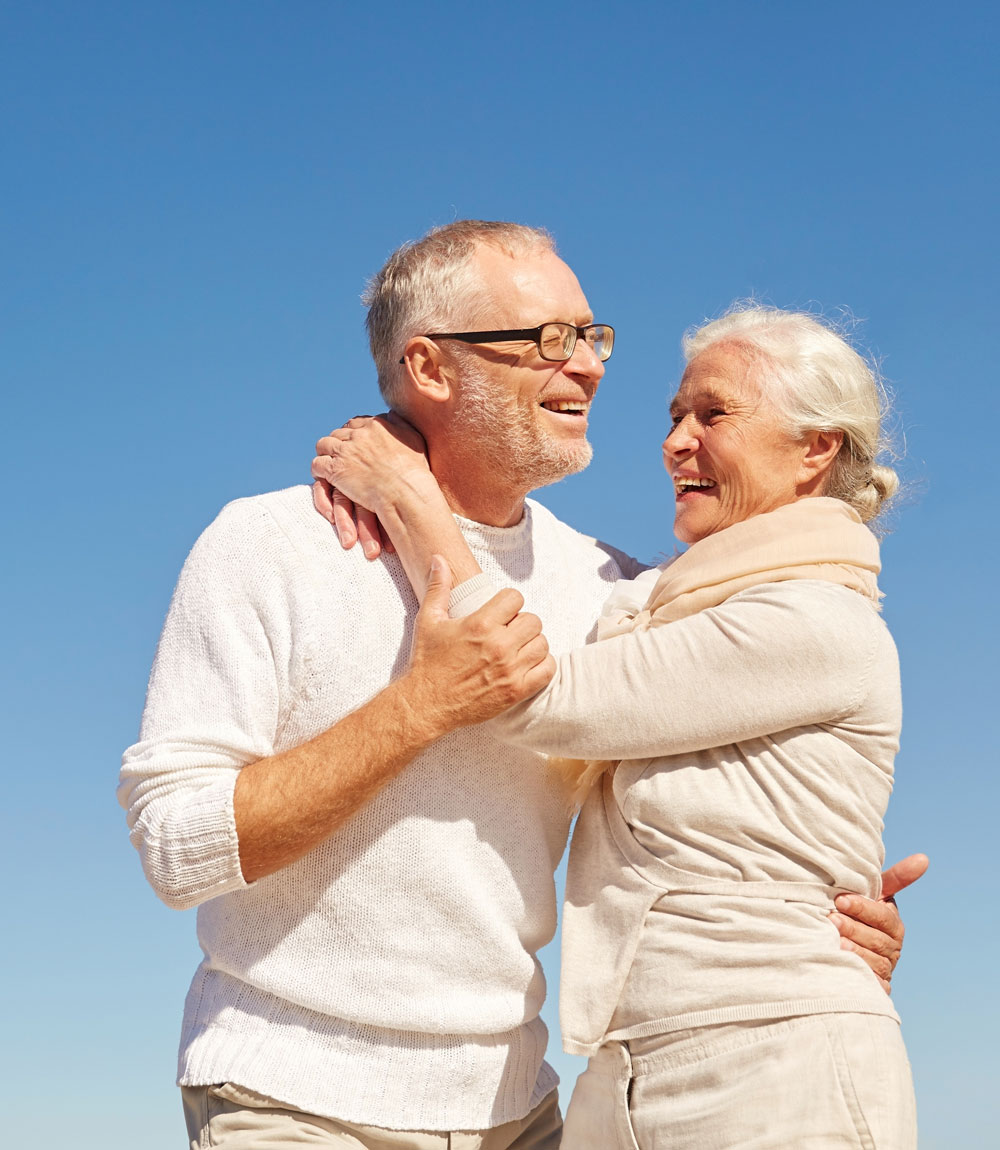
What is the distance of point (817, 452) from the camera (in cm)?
308

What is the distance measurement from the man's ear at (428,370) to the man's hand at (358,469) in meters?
0.17

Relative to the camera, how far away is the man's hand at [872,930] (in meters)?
2.67

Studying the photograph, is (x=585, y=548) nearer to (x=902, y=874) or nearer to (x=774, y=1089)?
(x=902, y=874)

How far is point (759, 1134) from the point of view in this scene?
2.41 meters

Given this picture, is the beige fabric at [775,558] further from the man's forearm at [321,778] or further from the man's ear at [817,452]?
the man's forearm at [321,778]

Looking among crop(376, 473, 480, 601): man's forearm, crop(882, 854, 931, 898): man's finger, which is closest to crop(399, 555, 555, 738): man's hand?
crop(376, 473, 480, 601): man's forearm

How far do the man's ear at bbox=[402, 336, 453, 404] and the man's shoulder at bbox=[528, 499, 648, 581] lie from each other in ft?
1.76

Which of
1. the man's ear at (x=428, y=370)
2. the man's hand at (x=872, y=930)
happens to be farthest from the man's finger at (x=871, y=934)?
the man's ear at (x=428, y=370)

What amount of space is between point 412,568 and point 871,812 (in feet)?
4.05

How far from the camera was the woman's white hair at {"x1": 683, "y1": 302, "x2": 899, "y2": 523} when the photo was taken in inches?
120

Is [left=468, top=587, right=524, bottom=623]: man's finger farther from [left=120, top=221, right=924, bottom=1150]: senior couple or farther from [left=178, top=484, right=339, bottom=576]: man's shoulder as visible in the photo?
[left=178, top=484, right=339, bottom=576]: man's shoulder

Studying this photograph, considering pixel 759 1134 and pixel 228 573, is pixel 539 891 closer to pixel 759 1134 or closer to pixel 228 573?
pixel 759 1134

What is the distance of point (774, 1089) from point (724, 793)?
0.61 metres

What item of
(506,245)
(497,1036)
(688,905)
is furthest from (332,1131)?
(506,245)
